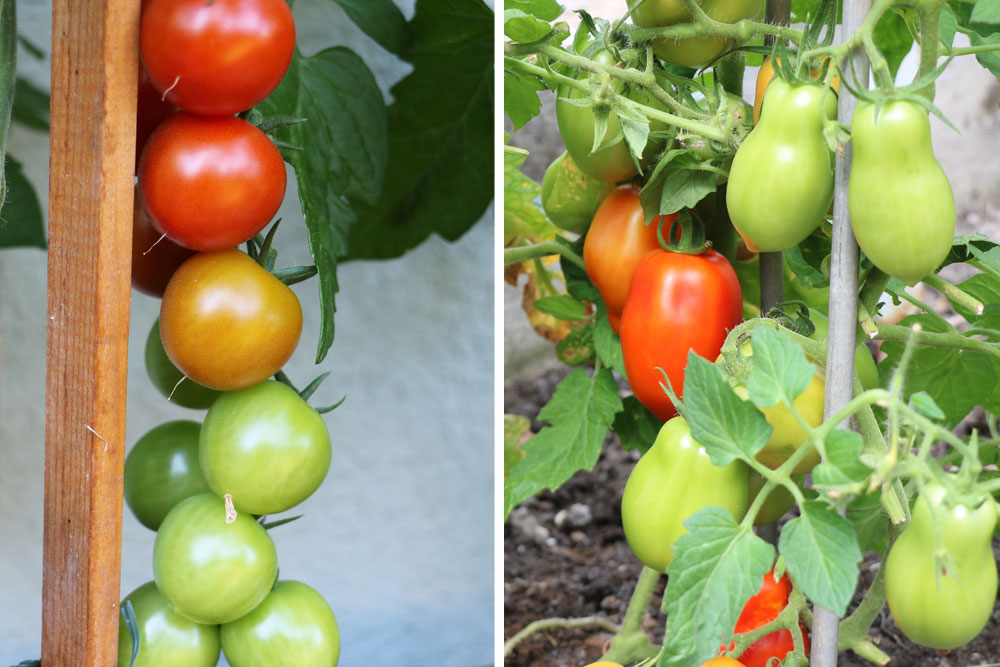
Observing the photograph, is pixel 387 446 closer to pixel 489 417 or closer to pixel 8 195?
pixel 489 417

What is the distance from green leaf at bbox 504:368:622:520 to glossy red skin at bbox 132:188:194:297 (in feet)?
0.90

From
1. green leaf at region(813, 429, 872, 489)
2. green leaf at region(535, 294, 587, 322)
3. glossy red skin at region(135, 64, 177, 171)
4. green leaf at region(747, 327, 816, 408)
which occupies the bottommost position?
green leaf at region(535, 294, 587, 322)

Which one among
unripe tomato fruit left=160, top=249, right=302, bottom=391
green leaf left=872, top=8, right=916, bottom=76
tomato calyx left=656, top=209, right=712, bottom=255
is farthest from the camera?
green leaf left=872, top=8, right=916, bottom=76

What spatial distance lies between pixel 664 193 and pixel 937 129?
0.73m

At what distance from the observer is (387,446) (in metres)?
0.77

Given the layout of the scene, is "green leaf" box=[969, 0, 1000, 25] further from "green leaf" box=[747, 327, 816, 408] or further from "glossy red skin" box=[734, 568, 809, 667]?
"glossy red skin" box=[734, 568, 809, 667]

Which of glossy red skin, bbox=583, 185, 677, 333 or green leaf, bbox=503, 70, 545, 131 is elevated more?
green leaf, bbox=503, 70, 545, 131

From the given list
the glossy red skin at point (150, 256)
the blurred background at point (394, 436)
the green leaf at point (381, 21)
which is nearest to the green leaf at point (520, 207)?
the blurred background at point (394, 436)

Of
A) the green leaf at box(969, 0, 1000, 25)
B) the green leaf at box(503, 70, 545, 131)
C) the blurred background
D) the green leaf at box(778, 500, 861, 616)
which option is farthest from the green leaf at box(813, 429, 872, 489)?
the blurred background

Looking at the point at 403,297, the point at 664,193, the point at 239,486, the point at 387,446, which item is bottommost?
the point at 387,446

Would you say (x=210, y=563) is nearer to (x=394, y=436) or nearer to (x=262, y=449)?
(x=262, y=449)

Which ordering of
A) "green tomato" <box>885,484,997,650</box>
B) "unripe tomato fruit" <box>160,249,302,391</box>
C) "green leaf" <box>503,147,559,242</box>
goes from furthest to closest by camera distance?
"green leaf" <box>503,147,559,242</box>
"unripe tomato fruit" <box>160,249,302,391</box>
"green tomato" <box>885,484,997,650</box>

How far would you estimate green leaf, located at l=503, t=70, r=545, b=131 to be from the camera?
0.62m

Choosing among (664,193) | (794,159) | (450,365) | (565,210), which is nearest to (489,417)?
(450,365)
